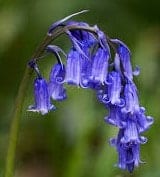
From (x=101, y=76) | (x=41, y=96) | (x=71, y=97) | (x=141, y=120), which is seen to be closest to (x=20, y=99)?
(x=41, y=96)

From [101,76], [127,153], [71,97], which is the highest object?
[71,97]

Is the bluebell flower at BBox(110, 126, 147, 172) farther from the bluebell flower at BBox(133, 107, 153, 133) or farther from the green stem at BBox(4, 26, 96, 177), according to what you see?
the green stem at BBox(4, 26, 96, 177)

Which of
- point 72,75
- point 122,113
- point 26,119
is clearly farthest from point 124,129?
point 26,119

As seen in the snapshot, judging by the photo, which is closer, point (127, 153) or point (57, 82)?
point (57, 82)

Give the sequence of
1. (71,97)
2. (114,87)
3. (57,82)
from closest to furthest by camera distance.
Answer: (114,87)
(57,82)
(71,97)

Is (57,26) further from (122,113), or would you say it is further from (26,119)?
(26,119)

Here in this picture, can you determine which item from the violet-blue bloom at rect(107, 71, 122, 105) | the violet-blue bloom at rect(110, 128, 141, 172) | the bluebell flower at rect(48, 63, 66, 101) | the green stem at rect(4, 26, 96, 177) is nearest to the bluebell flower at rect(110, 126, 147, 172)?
the violet-blue bloom at rect(110, 128, 141, 172)

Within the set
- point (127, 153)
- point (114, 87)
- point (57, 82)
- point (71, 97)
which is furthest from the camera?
point (71, 97)

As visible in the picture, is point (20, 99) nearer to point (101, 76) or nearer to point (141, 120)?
point (101, 76)
